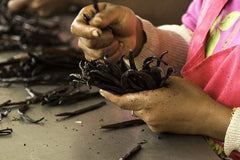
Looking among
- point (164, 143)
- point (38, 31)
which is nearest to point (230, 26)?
point (164, 143)

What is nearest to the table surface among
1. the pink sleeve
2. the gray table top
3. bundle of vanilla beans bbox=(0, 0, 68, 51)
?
the gray table top

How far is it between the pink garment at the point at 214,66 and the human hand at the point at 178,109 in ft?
0.21

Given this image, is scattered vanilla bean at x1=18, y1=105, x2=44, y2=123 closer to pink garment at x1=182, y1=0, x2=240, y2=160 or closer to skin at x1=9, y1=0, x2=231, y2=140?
skin at x1=9, y1=0, x2=231, y2=140

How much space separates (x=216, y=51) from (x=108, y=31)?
345 millimetres

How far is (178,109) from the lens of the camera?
93 centimetres

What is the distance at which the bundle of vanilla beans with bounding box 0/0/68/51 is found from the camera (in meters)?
1.75

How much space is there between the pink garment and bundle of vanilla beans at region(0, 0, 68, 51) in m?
0.88

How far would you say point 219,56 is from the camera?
1.03m

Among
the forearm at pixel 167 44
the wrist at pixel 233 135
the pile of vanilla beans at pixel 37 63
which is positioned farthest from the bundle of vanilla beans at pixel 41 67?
the wrist at pixel 233 135

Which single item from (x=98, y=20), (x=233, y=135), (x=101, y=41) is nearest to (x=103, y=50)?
(x=101, y=41)

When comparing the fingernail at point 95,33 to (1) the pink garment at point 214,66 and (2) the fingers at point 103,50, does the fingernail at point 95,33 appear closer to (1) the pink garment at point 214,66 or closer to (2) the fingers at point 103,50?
(2) the fingers at point 103,50

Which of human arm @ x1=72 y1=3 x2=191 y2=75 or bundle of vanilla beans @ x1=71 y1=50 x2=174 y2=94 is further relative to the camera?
human arm @ x1=72 y1=3 x2=191 y2=75

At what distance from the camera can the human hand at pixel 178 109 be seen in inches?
36.3

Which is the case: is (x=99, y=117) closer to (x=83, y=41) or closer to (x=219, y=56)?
(x=83, y=41)
